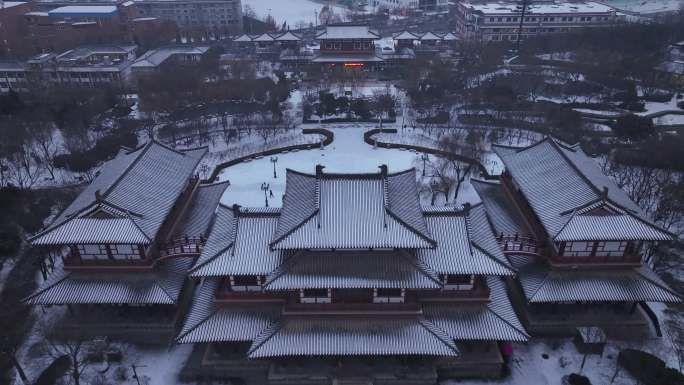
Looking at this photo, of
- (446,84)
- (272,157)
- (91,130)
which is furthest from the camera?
(446,84)

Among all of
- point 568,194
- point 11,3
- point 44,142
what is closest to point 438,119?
point 568,194

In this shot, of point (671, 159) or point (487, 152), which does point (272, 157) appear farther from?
point (671, 159)

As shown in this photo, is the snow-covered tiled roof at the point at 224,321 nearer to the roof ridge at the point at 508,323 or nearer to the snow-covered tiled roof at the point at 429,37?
the roof ridge at the point at 508,323

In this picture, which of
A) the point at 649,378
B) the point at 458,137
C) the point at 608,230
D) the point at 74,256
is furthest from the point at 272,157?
the point at 649,378

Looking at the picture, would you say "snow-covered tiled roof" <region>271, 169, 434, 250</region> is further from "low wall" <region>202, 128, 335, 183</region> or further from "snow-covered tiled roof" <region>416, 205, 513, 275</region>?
"low wall" <region>202, 128, 335, 183</region>

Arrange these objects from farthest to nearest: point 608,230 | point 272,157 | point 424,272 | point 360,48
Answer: point 360,48
point 272,157
point 608,230
point 424,272

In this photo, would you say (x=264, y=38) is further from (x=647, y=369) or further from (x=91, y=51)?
(x=647, y=369)

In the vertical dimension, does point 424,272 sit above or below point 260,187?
above

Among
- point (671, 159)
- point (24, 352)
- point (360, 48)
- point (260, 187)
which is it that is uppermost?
point (360, 48)

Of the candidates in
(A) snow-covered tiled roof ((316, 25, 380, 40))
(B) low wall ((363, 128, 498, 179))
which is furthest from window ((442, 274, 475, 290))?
(A) snow-covered tiled roof ((316, 25, 380, 40))
